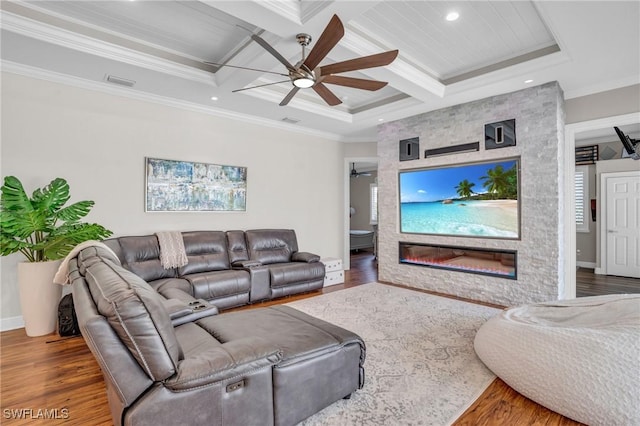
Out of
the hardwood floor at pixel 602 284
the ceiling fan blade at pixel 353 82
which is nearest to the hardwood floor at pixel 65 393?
the ceiling fan blade at pixel 353 82

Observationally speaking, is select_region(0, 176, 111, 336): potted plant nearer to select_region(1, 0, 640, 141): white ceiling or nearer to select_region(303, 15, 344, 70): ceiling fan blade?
select_region(1, 0, 640, 141): white ceiling

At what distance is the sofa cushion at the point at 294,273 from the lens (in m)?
4.50

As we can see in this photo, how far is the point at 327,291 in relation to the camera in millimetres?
5117

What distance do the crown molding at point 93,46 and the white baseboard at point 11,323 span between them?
9.68 feet

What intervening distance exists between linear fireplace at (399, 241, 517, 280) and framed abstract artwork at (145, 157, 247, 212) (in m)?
3.03

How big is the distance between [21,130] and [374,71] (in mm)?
4020

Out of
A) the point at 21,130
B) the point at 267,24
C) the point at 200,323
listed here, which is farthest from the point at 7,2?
the point at 200,323

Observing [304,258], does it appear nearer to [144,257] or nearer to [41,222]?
[144,257]

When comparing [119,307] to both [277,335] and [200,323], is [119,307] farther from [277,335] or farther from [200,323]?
[200,323]

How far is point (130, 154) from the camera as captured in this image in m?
4.20

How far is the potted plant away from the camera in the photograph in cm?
308

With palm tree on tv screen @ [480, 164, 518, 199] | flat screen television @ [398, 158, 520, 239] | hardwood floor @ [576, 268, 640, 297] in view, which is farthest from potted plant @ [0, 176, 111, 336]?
hardwood floor @ [576, 268, 640, 297]

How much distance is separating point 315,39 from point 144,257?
325 cm

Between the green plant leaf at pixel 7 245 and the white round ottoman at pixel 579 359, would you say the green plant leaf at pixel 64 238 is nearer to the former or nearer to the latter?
the green plant leaf at pixel 7 245
